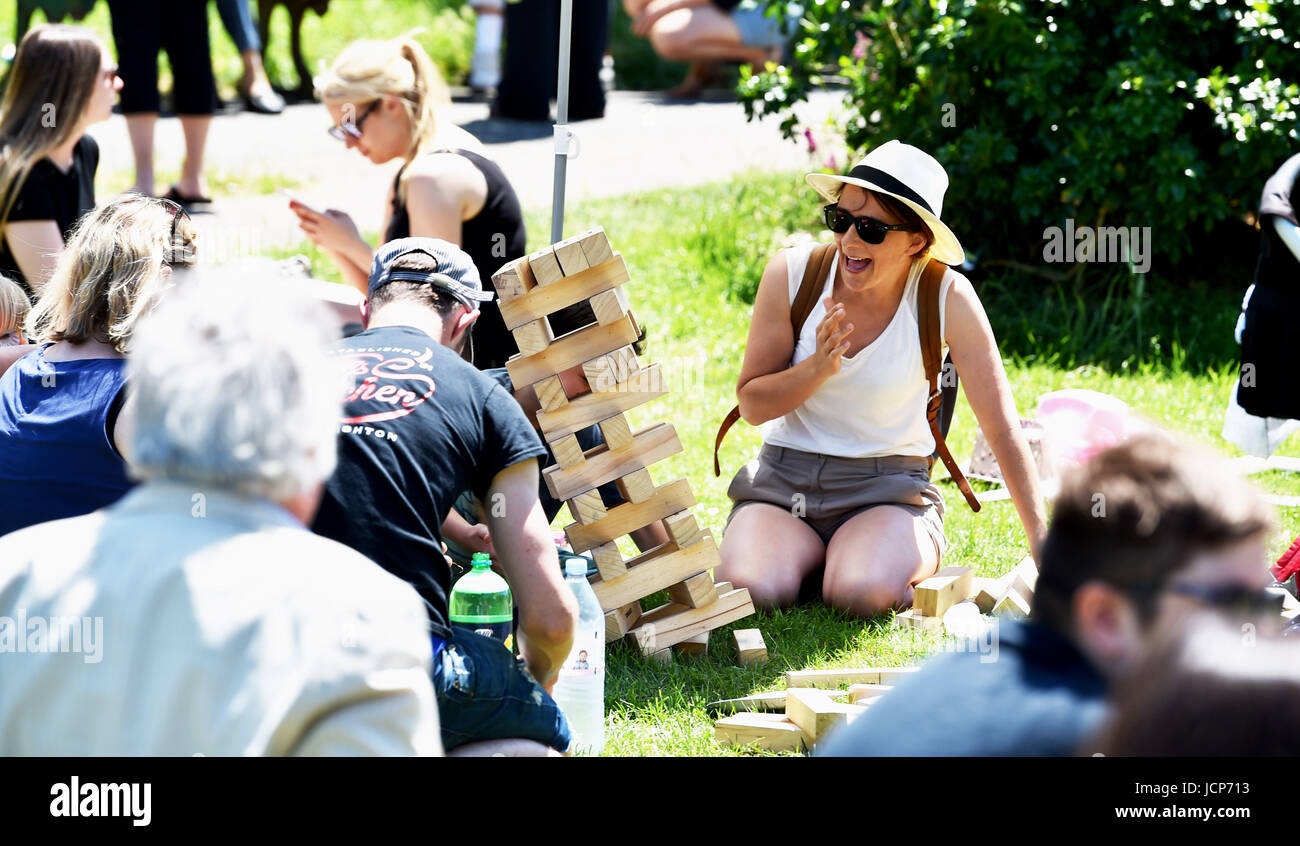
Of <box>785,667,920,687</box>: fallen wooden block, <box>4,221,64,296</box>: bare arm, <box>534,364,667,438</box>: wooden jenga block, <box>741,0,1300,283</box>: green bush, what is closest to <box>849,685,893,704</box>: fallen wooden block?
<box>785,667,920,687</box>: fallen wooden block

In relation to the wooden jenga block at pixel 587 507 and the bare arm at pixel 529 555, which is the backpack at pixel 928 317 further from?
the bare arm at pixel 529 555

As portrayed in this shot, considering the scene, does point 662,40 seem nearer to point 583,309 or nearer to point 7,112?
point 7,112

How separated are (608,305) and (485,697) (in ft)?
3.77

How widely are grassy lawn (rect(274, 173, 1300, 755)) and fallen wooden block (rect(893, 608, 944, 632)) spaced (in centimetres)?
5

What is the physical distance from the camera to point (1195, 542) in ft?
5.90

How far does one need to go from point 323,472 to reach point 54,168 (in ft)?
11.9

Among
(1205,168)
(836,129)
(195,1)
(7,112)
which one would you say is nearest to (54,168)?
(7,112)

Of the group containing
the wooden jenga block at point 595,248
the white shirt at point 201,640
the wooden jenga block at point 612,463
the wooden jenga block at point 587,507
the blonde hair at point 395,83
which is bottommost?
the wooden jenga block at point 587,507

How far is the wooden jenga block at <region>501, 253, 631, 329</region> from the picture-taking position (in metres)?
3.53

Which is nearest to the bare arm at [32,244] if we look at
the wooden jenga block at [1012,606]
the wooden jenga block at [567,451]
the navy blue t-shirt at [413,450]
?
the wooden jenga block at [567,451]

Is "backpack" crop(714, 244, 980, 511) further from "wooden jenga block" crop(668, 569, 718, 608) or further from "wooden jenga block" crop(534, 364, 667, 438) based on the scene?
"wooden jenga block" crop(534, 364, 667, 438)

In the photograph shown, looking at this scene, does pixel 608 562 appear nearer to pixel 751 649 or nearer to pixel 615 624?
pixel 615 624

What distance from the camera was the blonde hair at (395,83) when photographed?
4699 millimetres

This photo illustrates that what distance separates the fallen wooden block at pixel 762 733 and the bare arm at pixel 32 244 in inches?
112
